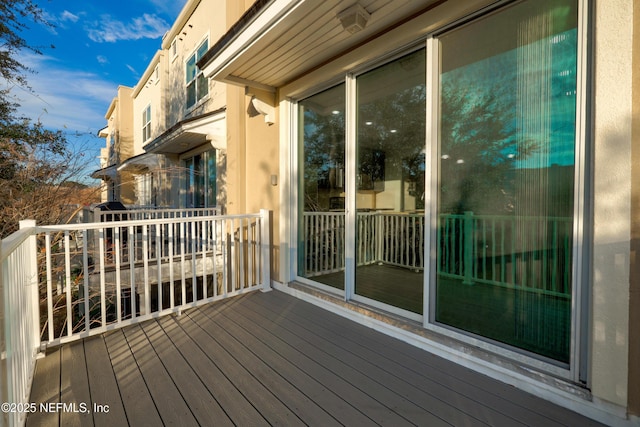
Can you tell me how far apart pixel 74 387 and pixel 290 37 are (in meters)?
2.91

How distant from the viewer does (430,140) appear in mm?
2191

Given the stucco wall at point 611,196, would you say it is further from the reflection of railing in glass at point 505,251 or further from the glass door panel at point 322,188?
the glass door panel at point 322,188

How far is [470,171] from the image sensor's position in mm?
2004

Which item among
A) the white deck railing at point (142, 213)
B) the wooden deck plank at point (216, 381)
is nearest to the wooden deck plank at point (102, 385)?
the wooden deck plank at point (216, 381)

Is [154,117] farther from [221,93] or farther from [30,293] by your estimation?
[30,293]

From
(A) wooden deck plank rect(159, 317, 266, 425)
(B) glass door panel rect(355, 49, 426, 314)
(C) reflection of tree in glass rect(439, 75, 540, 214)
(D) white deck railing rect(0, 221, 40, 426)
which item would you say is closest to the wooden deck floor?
(A) wooden deck plank rect(159, 317, 266, 425)

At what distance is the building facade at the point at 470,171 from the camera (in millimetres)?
1430

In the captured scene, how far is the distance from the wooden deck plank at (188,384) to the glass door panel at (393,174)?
5.17ft

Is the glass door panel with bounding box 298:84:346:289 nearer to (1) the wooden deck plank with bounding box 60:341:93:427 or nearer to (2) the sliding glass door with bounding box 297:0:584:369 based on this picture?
(2) the sliding glass door with bounding box 297:0:584:369

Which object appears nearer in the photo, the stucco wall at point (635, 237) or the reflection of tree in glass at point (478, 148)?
the stucco wall at point (635, 237)

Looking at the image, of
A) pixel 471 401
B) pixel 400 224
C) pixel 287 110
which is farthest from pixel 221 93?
pixel 471 401

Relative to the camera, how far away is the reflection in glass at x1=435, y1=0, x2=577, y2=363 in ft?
5.40

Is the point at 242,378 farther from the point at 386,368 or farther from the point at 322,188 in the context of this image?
the point at 322,188

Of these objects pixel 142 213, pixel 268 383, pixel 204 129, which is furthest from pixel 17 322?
pixel 142 213
